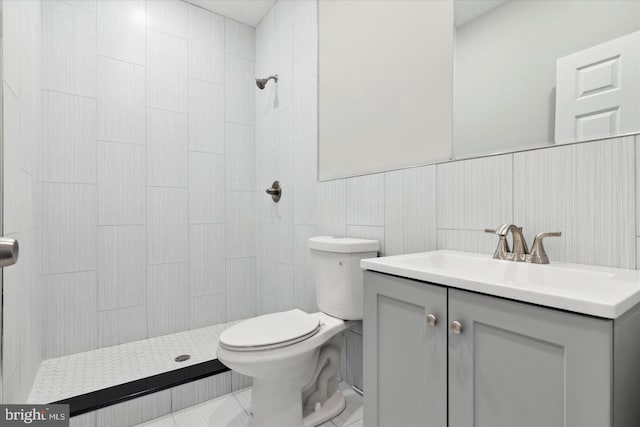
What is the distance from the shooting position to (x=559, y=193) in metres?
0.97

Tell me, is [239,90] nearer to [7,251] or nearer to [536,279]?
[7,251]

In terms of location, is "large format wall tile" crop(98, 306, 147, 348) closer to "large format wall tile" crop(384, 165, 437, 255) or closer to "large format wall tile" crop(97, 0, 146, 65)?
"large format wall tile" crop(97, 0, 146, 65)

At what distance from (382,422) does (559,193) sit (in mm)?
877

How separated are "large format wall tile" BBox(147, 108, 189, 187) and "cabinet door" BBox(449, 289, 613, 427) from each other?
2.10 m

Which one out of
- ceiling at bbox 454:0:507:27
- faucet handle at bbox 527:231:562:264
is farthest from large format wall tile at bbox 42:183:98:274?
faucet handle at bbox 527:231:562:264

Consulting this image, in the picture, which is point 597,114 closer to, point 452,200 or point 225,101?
point 452,200

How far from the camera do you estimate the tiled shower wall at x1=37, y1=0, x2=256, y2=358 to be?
6.32 ft

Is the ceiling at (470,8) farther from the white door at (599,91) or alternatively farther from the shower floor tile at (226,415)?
the shower floor tile at (226,415)

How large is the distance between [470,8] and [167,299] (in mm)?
2397

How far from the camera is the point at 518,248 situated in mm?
1000

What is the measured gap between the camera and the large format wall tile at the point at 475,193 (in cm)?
109

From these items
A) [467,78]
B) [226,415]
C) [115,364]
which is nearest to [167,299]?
[115,364]

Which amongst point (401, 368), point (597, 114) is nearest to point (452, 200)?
point (597, 114)

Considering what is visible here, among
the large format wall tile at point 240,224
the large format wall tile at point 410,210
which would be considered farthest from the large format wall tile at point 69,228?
the large format wall tile at point 410,210
